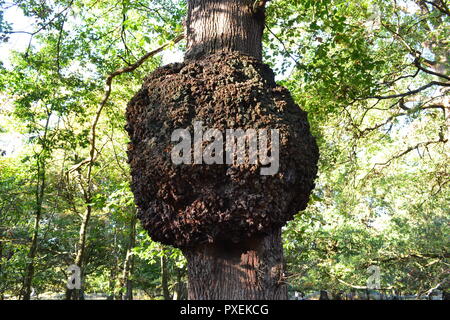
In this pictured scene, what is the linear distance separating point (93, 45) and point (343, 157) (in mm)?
6428

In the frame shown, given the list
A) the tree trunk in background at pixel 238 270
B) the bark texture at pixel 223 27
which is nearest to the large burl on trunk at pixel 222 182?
the tree trunk in background at pixel 238 270

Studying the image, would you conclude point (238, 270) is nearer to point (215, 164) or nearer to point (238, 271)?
point (238, 271)

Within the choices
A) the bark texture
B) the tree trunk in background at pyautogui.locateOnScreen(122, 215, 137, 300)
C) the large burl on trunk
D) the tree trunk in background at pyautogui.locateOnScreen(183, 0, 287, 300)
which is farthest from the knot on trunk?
the tree trunk in background at pyautogui.locateOnScreen(122, 215, 137, 300)

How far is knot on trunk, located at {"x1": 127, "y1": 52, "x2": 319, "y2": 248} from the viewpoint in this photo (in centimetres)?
252

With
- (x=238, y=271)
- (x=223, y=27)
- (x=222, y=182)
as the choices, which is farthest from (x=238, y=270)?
(x=223, y=27)

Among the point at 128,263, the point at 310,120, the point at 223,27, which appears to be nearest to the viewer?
the point at 223,27

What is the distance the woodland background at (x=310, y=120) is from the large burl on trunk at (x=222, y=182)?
1.38 ft

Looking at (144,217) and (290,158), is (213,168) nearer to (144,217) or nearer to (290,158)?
(290,158)

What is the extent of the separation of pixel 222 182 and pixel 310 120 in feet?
17.6

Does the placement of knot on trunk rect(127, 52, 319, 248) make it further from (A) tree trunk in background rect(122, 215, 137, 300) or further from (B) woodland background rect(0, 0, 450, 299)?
(A) tree trunk in background rect(122, 215, 137, 300)

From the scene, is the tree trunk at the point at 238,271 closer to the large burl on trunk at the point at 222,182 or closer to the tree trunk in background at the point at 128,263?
the large burl on trunk at the point at 222,182

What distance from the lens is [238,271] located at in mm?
2609

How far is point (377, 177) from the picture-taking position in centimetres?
1031
